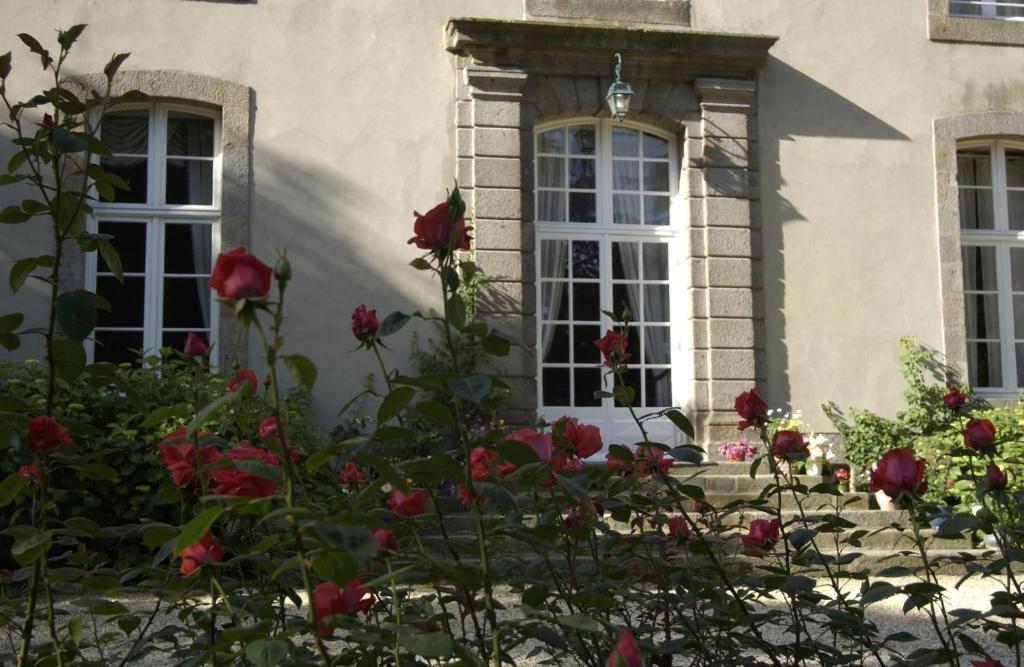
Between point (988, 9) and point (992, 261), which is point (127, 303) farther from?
point (988, 9)

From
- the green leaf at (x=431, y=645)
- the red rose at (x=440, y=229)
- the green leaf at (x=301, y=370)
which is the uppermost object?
the red rose at (x=440, y=229)

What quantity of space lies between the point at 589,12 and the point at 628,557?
6.37 m

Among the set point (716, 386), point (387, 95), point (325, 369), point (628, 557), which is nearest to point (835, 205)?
point (716, 386)

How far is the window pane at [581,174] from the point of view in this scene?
7684 millimetres

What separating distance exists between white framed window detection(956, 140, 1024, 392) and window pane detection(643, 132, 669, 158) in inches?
85.8

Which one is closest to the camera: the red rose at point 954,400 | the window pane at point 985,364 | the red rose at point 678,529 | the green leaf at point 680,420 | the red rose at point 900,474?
the red rose at point 900,474

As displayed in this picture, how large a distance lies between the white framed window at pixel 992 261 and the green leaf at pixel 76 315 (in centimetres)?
763

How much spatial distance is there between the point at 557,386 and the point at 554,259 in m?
0.86

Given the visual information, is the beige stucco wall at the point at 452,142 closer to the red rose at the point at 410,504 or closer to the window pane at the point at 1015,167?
the window pane at the point at 1015,167

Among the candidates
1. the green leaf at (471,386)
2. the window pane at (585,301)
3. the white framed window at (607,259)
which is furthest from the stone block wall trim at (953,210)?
the green leaf at (471,386)

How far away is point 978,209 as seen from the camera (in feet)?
26.9

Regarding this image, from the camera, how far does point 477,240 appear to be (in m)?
7.13

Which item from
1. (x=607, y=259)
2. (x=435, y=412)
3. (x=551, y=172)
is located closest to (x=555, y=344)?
(x=607, y=259)

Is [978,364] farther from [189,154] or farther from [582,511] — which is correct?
[582,511]
